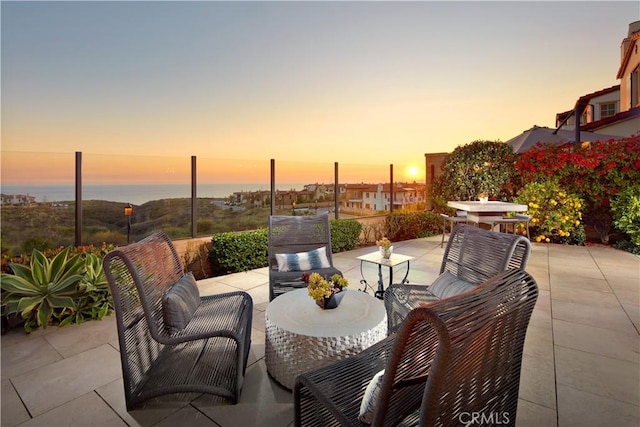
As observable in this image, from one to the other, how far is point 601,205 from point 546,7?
426cm

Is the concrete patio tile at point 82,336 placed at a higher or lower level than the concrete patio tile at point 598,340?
lower

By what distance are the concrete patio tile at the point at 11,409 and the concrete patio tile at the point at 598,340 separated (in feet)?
12.9

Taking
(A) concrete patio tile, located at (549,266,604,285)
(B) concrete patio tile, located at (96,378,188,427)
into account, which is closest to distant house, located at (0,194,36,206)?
(B) concrete patio tile, located at (96,378,188,427)

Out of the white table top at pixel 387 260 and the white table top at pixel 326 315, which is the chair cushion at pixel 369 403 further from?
the white table top at pixel 387 260

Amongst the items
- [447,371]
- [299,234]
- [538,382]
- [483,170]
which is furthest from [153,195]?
[483,170]

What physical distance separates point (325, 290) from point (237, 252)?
3.15 meters

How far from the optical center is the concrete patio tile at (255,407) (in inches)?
71.2

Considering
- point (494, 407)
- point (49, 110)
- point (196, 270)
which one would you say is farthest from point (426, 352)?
point (49, 110)

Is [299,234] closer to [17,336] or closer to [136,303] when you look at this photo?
[136,303]

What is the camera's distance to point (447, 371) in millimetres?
883

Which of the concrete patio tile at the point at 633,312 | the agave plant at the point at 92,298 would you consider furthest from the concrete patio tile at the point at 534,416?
the agave plant at the point at 92,298

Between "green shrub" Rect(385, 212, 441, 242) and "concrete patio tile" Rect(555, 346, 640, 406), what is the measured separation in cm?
557

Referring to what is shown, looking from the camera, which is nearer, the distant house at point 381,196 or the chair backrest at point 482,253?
the chair backrest at point 482,253

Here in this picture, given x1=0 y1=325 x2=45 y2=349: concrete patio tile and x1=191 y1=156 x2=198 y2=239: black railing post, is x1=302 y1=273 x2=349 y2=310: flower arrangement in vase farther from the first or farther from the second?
x1=191 y1=156 x2=198 y2=239: black railing post
